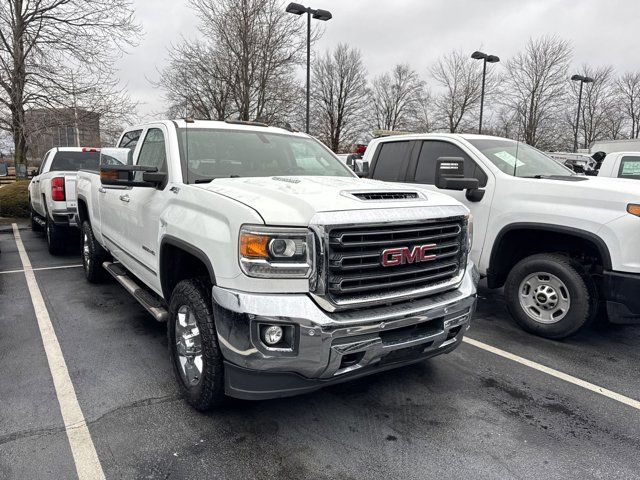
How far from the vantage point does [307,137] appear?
4.71m

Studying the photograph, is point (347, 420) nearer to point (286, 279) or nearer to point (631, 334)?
point (286, 279)

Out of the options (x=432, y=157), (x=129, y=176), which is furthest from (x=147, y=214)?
(x=432, y=157)

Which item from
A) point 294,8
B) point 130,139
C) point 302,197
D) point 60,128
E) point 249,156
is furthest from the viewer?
point 60,128

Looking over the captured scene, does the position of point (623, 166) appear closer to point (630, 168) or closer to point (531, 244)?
point (630, 168)

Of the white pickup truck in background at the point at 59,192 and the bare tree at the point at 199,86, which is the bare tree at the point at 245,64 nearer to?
the bare tree at the point at 199,86

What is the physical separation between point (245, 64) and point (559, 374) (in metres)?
18.6

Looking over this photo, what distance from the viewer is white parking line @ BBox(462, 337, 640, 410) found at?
11.2 ft

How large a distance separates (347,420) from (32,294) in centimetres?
482

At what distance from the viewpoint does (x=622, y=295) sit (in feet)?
13.0

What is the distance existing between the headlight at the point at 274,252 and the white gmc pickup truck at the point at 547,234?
8.11ft

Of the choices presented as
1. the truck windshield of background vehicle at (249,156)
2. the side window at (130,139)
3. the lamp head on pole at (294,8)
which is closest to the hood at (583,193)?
the truck windshield of background vehicle at (249,156)

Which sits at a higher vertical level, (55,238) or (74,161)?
(74,161)

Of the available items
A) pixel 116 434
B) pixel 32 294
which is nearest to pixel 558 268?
pixel 116 434

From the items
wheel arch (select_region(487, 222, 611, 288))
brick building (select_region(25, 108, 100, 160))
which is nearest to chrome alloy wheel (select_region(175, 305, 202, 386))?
wheel arch (select_region(487, 222, 611, 288))
